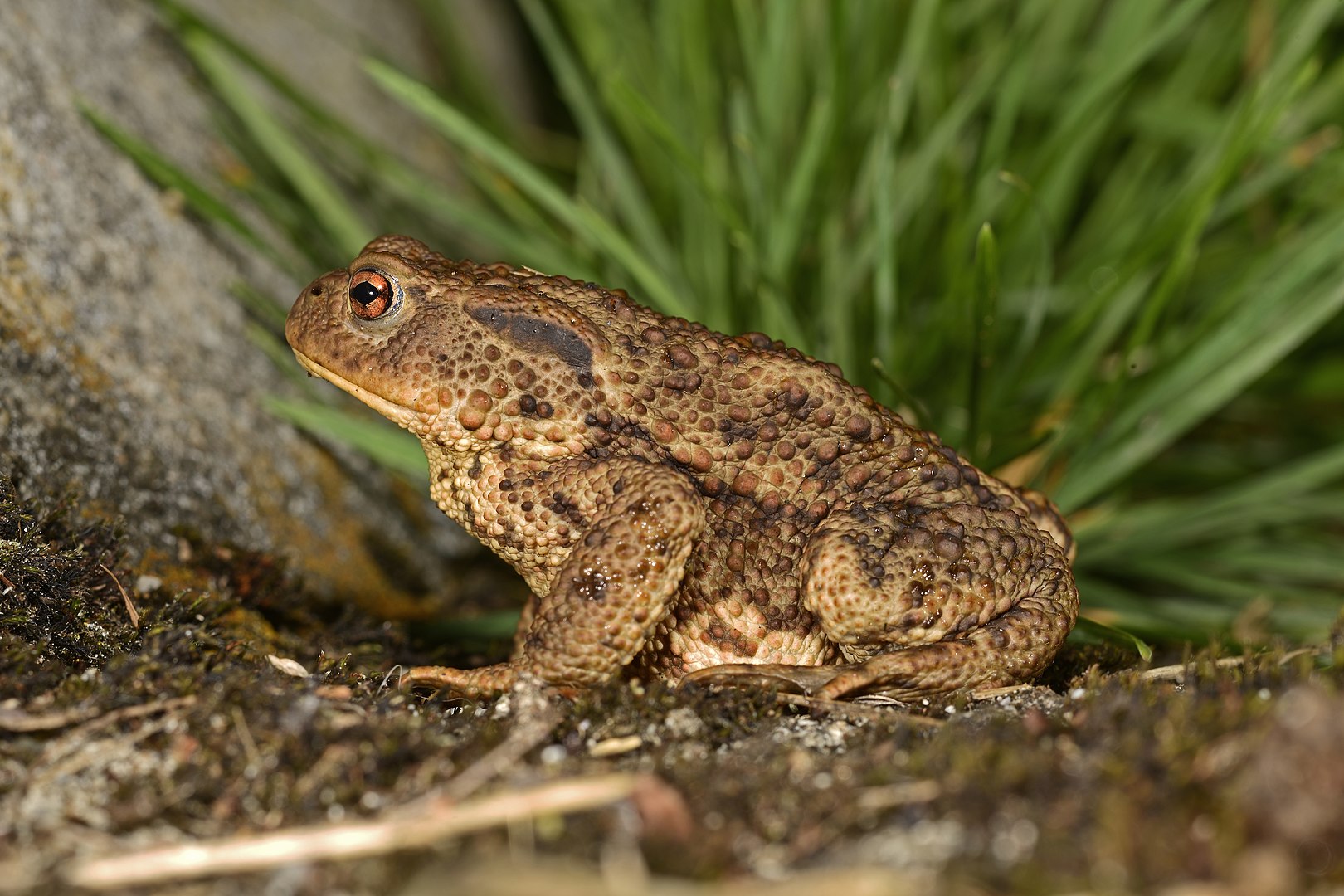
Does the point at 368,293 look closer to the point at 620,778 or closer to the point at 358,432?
the point at 358,432

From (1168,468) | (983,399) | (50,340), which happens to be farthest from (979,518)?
(50,340)

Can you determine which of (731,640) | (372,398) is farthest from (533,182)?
(731,640)

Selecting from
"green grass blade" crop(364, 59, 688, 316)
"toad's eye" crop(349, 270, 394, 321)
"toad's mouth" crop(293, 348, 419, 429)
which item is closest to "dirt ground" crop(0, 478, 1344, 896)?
"toad's mouth" crop(293, 348, 419, 429)

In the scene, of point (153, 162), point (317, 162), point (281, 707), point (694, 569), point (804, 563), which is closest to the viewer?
point (281, 707)

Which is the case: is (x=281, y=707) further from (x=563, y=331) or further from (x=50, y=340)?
(x=50, y=340)

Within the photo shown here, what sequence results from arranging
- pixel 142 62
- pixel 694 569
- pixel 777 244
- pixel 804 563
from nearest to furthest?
pixel 804 563, pixel 694 569, pixel 777 244, pixel 142 62

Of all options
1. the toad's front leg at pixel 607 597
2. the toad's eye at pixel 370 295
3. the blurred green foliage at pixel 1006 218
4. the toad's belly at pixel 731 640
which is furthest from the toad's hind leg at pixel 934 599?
the toad's eye at pixel 370 295
